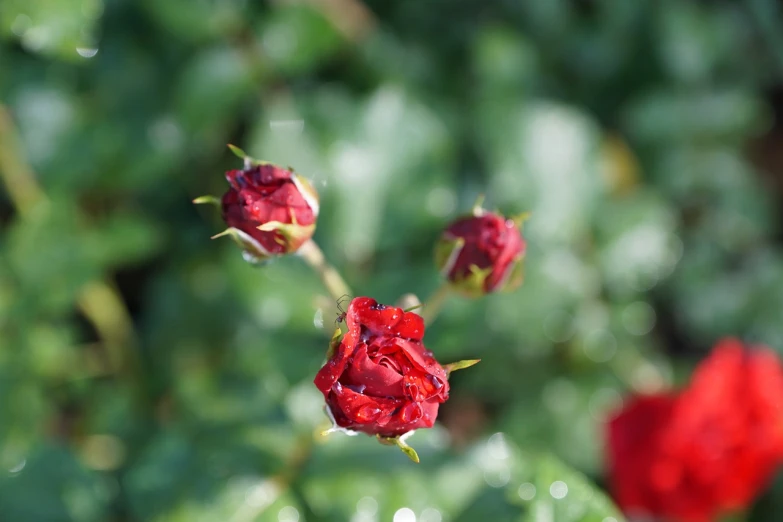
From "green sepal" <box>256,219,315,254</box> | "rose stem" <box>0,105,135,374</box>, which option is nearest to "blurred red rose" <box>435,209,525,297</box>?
"green sepal" <box>256,219,315,254</box>

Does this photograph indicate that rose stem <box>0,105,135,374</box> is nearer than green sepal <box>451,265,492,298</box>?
No

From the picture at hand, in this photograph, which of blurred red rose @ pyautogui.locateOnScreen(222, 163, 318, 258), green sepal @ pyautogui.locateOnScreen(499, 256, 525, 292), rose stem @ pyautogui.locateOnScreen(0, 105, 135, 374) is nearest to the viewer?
blurred red rose @ pyautogui.locateOnScreen(222, 163, 318, 258)

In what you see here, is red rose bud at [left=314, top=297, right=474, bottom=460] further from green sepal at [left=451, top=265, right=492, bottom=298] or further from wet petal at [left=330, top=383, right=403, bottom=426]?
green sepal at [left=451, top=265, right=492, bottom=298]

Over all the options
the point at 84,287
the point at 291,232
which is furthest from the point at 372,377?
the point at 84,287

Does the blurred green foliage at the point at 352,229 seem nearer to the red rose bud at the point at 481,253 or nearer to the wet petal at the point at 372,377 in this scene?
the red rose bud at the point at 481,253

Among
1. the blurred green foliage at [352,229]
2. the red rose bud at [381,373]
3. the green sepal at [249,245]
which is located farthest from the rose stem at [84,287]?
the red rose bud at [381,373]

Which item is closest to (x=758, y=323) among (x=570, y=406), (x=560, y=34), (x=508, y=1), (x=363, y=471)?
(x=570, y=406)
